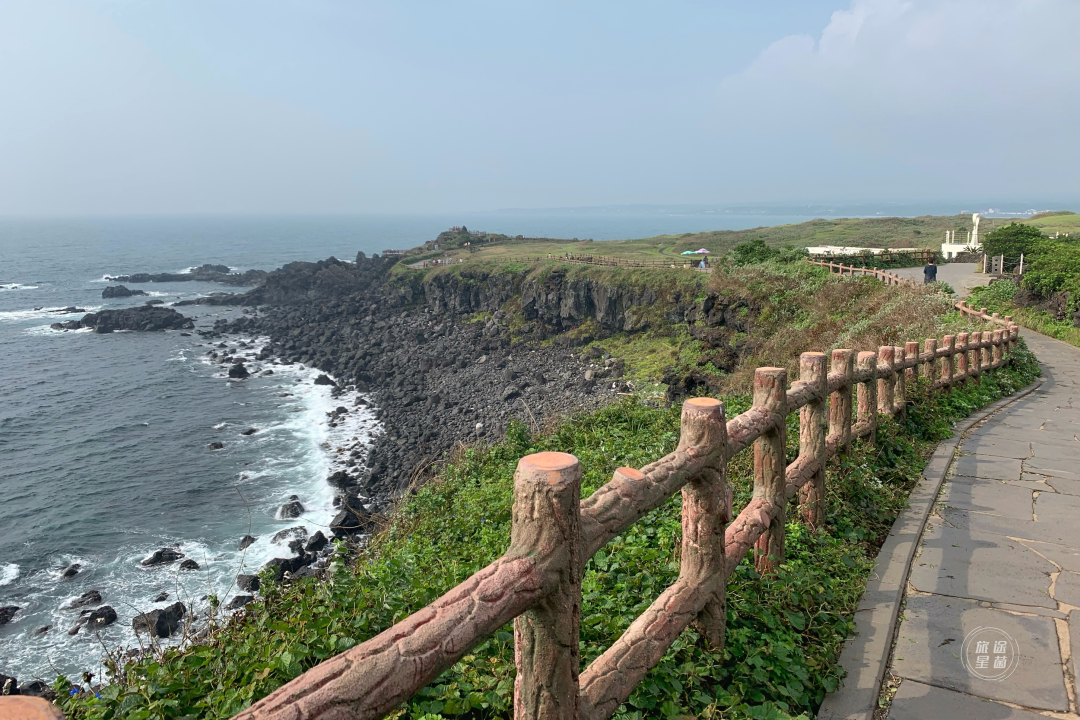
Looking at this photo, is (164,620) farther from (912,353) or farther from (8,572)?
(912,353)

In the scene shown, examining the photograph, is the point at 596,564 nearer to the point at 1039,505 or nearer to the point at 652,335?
the point at 1039,505

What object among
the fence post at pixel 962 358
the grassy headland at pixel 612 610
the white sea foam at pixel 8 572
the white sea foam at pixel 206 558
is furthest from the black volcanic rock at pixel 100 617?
the fence post at pixel 962 358

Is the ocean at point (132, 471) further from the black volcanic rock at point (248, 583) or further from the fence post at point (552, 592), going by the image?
the fence post at point (552, 592)

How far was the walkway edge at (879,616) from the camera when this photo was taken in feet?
11.9

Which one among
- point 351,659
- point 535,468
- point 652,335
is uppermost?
point 535,468

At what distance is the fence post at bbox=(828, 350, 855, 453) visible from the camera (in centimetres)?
662

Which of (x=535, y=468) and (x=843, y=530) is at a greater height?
(x=535, y=468)

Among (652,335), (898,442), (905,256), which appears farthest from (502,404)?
(898,442)

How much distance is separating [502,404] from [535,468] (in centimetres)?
3208

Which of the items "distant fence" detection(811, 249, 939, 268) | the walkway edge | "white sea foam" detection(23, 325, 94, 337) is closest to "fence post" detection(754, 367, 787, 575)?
the walkway edge

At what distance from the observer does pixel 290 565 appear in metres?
18.5

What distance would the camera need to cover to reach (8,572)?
63.7 feet

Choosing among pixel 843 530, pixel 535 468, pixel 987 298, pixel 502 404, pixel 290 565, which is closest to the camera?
pixel 535 468

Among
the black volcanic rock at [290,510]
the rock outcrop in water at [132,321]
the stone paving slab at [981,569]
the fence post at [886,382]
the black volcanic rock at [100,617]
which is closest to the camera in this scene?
the stone paving slab at [981,569]
